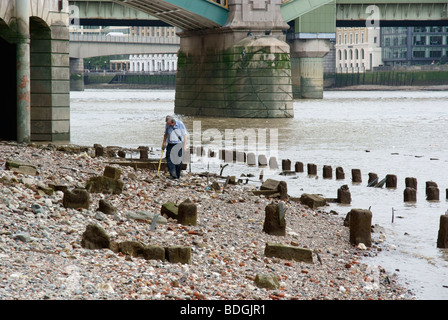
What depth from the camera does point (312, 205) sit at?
47.9 feet

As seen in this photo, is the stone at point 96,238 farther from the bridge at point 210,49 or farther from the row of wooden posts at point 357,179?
the bridge at point 210,49

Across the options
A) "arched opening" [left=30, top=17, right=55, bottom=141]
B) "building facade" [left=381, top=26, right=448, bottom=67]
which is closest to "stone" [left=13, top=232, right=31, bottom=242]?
"arched opening" [left=30, top=17, right=55, bottom=141]

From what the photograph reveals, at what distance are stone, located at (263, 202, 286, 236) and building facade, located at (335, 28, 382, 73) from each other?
120754 millimetres

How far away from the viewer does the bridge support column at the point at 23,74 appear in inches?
824

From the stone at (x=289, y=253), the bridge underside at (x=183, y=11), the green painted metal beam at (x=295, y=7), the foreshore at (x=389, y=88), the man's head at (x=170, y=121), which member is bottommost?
the stone at (x=289, y=253)

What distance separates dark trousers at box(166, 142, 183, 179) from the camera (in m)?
15.7

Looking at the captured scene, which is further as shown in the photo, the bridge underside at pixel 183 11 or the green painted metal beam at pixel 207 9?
the green painted metal beam at pixel 207 9

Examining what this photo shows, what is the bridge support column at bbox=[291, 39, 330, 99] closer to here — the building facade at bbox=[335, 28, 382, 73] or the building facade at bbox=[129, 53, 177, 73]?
the building facade at bbox=[335, 28, 382, 73]

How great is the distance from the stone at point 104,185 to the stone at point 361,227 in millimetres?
3896

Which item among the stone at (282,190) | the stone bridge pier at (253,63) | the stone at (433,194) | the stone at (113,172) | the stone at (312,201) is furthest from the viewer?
the stone bridge pier at (253,63)

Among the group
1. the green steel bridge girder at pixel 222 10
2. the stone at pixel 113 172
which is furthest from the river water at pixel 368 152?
the green steel bridge girder at pixel 222 10

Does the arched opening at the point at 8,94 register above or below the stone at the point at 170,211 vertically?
above

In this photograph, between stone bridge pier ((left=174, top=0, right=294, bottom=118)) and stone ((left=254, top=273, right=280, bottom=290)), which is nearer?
stone ((left=254, top=273, right=280, bottom=290))

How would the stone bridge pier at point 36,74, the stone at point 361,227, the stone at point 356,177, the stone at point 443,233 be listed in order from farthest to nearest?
the stone bridge pier at point 36,74 → the stone at point 356,177 → the stone at point 443,233 → the stone at point 361,227
